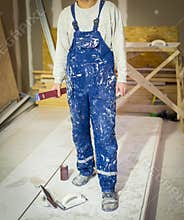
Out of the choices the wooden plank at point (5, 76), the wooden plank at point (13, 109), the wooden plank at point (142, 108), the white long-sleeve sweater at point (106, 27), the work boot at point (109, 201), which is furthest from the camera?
the wooden plank at point (142, 108)

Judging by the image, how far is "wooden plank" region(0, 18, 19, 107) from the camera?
13.0 ft

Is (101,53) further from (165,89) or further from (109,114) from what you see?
(165,89)

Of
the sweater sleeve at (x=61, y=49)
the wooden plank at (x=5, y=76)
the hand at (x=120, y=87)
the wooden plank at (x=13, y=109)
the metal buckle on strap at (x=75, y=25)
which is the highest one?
the metal buckle on strap at (x=75, y=25)

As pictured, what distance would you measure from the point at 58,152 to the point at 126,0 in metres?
2.03

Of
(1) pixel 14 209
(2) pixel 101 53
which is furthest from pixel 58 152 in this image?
(2) pixel 101 53

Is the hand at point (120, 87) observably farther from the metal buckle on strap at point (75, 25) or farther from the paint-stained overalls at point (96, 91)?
the metal buckle on strap at point (75, 25)

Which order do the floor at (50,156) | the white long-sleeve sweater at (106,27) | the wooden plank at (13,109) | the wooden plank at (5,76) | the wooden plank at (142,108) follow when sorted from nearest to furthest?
the white long-sleeve sweater at (106,27)
the floor at (50,156)
the wooden plank at (13,109)
the wooden plank at (5,76)
the wooden plank at (142,108)

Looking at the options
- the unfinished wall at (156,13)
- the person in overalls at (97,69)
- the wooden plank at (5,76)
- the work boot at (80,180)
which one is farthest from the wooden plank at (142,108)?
the person in overalls at (97,69)

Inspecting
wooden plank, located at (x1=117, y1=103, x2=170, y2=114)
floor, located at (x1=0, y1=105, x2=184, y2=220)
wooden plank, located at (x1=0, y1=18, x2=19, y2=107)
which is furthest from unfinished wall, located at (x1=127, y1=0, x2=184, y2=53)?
wooden plank, located at (x1=0, y1=18, x2=19, y2=107)

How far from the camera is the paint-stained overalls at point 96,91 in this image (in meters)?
2.15

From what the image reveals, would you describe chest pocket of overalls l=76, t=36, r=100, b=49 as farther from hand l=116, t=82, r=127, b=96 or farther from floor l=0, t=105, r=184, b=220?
floor l=0, t=105, r=184, b=220

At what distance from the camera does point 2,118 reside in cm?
386

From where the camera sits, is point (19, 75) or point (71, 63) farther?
point (19, 75)

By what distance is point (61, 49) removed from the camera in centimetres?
227
